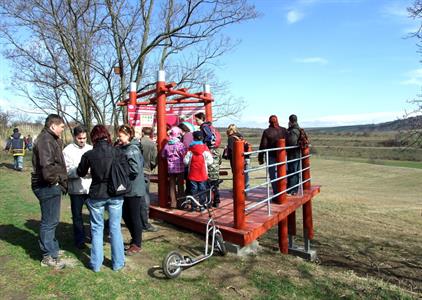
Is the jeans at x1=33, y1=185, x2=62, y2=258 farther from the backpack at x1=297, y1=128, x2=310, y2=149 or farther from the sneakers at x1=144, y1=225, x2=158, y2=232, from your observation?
the backpack at x1=297, y1=128, x2=310, y2=149

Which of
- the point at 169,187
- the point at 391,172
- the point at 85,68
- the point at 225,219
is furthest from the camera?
the point at 391,172

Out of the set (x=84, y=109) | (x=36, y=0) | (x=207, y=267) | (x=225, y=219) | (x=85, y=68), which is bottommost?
(x=207, y=267)

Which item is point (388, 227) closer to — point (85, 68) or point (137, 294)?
point (137, 294)

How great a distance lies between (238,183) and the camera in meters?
5.23

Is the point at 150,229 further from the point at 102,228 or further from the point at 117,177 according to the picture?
the point at 117,177

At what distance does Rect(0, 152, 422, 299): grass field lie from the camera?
172 inches

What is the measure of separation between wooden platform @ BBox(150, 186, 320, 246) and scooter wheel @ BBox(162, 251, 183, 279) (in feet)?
2.99

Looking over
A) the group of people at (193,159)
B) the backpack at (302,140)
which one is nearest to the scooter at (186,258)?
the group of people at (193,159)

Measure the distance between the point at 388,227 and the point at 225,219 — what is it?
7.33 m

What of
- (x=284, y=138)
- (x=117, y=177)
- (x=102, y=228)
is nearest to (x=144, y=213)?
(x=102, y=228)

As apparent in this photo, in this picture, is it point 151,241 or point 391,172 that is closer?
point 151,241

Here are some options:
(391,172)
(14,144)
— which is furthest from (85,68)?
(391,172)

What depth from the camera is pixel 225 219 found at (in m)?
6.13

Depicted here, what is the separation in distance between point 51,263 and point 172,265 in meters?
1.53
